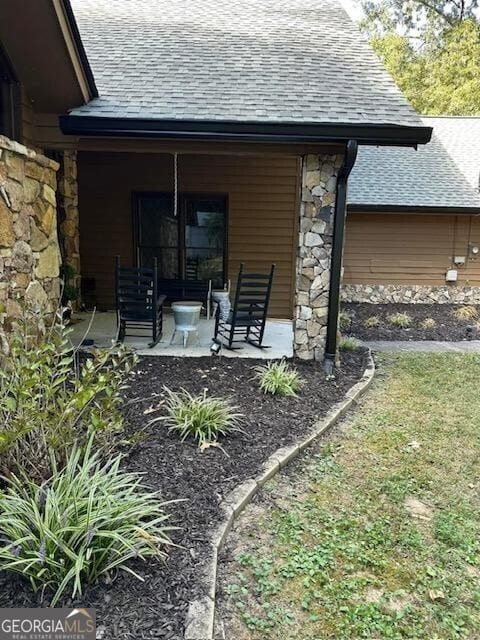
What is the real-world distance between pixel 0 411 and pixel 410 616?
2.20 meters

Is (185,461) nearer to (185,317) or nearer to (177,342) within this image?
(185,317)

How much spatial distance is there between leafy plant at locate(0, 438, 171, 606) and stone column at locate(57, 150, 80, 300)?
5489 millimetres

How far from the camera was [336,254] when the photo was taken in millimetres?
5043

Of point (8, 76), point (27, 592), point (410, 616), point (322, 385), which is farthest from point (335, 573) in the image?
point (8, 76)

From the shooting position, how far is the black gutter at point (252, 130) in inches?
183

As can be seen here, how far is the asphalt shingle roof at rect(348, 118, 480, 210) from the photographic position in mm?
10297

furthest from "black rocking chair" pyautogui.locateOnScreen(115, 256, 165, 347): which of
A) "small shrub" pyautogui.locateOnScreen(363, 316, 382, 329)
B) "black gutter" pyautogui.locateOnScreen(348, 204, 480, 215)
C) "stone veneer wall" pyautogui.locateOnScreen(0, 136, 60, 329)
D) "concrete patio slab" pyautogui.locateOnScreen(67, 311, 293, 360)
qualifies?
"black gutter" pyautogui.locateOnScreen(348, 204, 480, 215)

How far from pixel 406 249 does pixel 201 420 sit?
8.71 meters

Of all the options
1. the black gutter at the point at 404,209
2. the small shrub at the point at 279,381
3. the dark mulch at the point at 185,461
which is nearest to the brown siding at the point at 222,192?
the black gutter at the point at 404,209

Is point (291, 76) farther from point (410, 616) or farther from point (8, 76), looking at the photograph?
point (410, 616)

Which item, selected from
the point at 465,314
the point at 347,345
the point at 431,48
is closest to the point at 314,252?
the point at 347,345

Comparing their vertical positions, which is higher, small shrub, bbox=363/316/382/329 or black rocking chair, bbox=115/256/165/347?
black rocking chair, bbox=115/256/165/347

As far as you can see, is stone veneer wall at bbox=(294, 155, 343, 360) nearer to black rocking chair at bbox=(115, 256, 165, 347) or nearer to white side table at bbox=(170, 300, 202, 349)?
white side table at bbox=(170, 300, 202, 349)

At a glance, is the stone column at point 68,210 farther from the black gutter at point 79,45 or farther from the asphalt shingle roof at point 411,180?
the asphalt shingle roof at point 411,180
